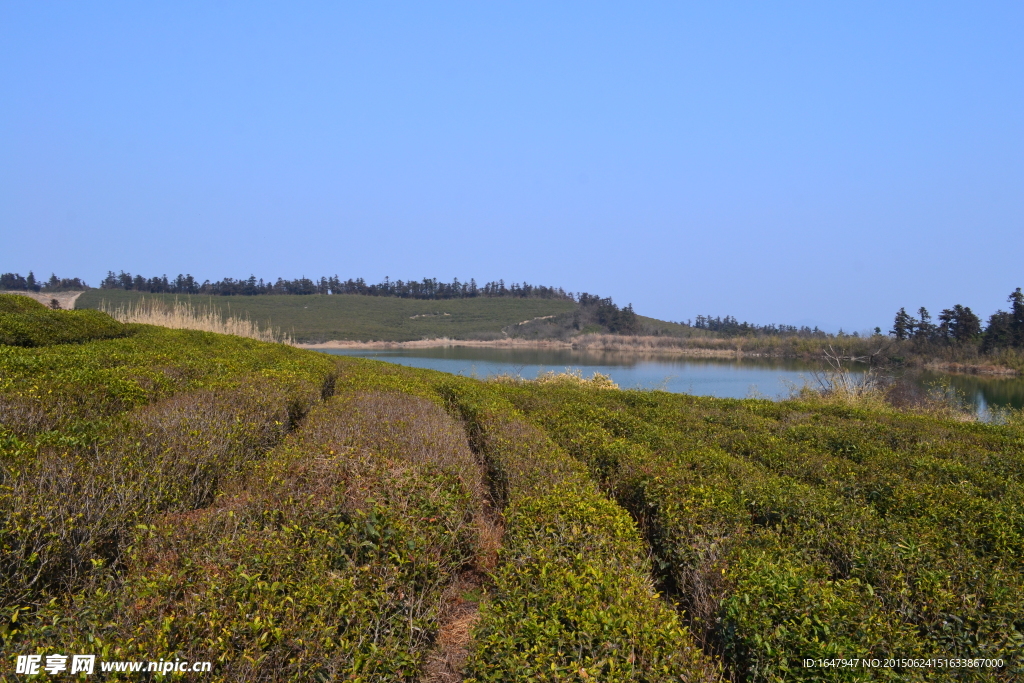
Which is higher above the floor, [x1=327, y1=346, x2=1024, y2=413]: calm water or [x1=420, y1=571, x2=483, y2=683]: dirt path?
[x1=327, y1=346, x2=1024, y2=413]: calm water

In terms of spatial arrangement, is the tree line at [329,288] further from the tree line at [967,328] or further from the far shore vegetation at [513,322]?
the tree line at [967,328]

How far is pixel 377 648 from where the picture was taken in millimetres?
2893

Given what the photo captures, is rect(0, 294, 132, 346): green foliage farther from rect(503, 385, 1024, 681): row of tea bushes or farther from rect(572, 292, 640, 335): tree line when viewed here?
rect(572, 292, 640, 335): tree line

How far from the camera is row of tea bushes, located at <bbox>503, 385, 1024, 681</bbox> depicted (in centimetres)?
312

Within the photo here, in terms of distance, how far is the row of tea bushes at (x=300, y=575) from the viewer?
2.60 m

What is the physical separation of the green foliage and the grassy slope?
5613cm

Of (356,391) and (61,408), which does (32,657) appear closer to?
(61,408)

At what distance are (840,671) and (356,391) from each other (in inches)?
285

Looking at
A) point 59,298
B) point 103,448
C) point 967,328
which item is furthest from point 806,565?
point 59,298

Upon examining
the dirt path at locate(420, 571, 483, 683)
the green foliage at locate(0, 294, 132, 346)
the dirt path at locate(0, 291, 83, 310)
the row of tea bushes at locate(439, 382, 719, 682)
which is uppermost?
the dirt path at locate(0, 291, 83, 310)

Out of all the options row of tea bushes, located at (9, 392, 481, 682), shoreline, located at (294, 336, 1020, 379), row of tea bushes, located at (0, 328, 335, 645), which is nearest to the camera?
row of tea bushes, located at (9, 392, 481, 682)

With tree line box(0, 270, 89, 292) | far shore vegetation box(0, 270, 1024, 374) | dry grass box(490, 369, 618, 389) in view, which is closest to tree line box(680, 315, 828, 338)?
far shore vegetation box(0, 270, 1024, 374)

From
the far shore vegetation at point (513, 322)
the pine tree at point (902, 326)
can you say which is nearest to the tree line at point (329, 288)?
the far shore vegetation at point (513, 322)

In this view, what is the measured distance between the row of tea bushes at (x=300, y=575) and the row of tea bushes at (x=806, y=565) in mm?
1723
